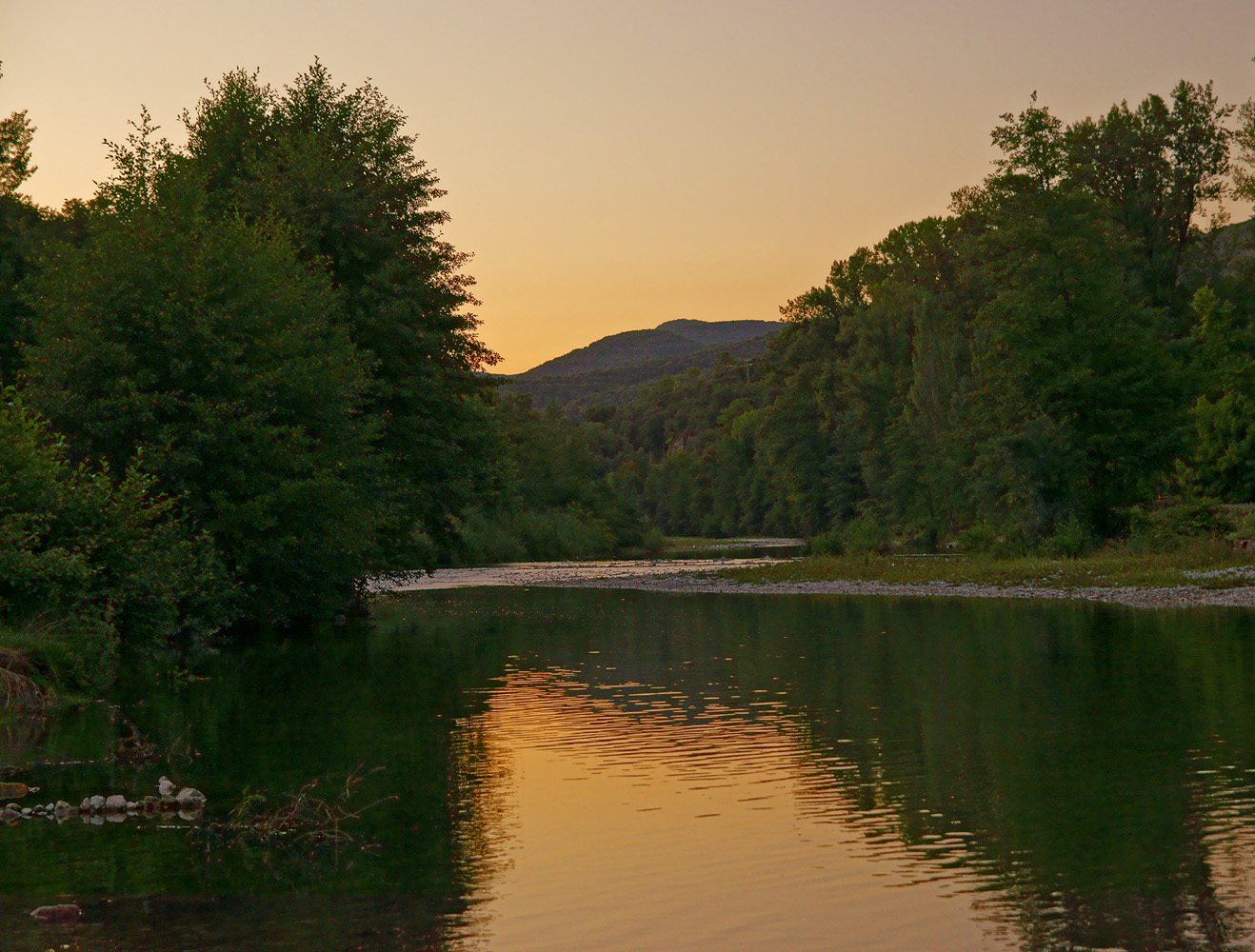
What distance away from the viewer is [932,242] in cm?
11212

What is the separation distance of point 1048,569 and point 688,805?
4387cm

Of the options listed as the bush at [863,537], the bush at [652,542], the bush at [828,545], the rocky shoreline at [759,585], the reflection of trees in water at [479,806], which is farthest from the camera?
the bush at [652,542]

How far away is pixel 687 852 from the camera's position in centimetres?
1280

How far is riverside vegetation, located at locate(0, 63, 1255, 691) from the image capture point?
1190 inches

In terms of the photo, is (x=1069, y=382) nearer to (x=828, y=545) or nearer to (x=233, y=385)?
(x=828, y=545)

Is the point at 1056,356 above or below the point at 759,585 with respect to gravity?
above

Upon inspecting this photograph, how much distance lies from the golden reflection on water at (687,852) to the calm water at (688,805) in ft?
0.16

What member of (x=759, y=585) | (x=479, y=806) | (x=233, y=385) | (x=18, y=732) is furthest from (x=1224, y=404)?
(x=18, y=732)

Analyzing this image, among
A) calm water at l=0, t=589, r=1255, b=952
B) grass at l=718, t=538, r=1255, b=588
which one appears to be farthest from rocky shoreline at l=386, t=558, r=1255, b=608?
calm water at l=0, t=589, r=1255, b=952

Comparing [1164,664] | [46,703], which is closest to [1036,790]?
[1164,664]

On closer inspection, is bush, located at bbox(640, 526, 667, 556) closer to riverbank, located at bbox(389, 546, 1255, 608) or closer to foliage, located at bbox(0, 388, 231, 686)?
riverbank, located at bbox(389, 546, 1255, 608)

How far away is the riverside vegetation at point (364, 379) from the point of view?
99.2ft

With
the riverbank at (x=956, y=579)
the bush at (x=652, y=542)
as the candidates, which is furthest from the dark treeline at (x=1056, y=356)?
the bush at (x=652, y=542)

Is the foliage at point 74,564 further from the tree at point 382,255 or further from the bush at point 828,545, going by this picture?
the bush at point 828,545
